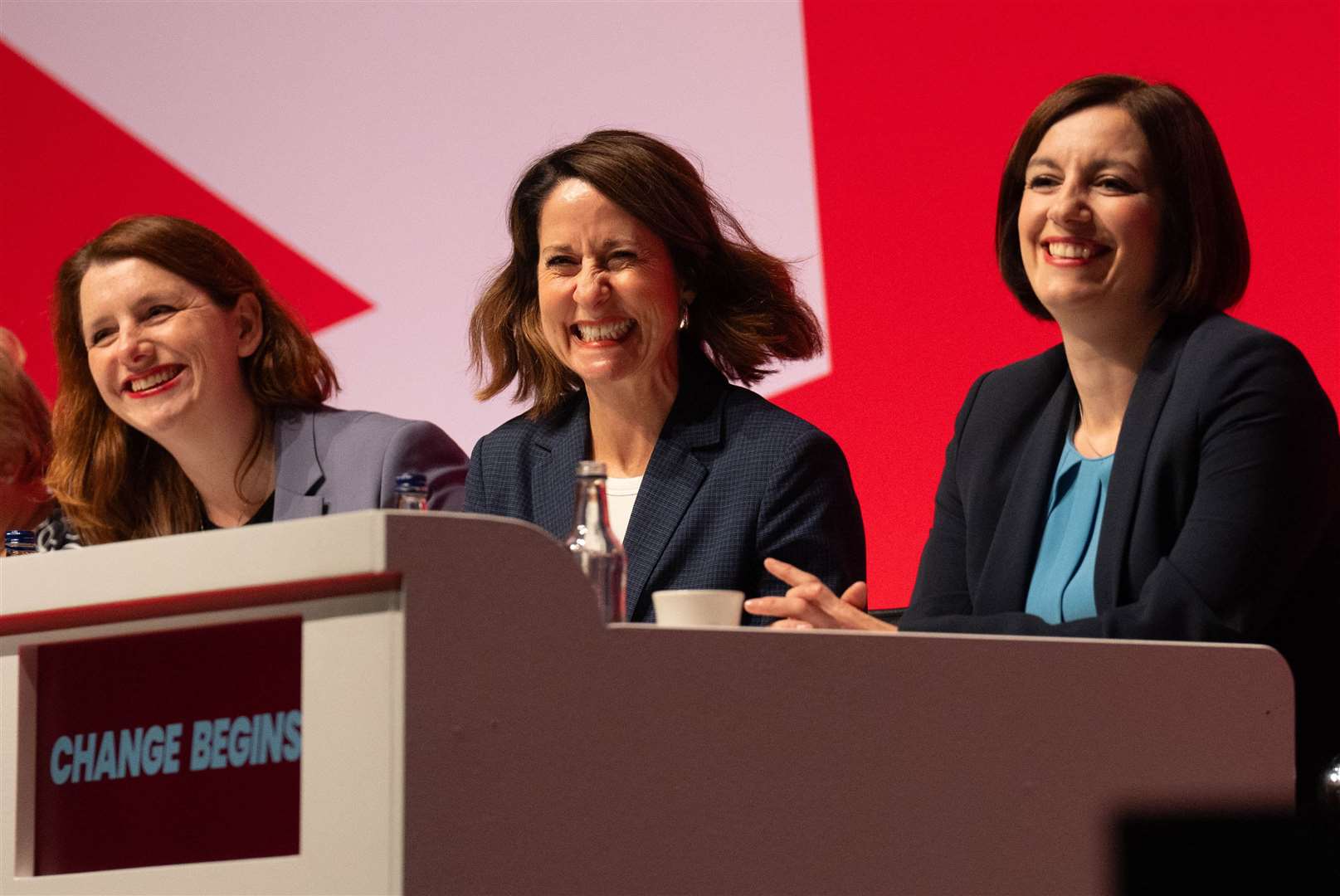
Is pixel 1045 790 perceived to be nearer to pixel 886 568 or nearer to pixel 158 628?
pixel 158 628

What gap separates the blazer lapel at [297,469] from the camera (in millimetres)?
2580

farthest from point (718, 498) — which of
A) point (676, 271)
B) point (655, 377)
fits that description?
point (676, 271)

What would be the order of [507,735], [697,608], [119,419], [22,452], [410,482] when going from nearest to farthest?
1. [507,735]
2. [697,608]
3. [410,482]
4. [119,419]
5. [22,452]

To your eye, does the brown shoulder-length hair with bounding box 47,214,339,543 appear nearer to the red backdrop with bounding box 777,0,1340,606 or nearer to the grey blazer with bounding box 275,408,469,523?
the grey blazer with bounding box 275,408,469,523

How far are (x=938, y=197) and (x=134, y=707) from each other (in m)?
2.01

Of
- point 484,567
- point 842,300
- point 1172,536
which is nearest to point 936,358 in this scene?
point 842,300

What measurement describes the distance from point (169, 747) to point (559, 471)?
1.27m

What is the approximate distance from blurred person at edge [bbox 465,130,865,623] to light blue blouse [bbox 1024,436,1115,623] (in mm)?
414

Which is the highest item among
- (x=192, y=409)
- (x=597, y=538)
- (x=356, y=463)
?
(x=192, y=409)

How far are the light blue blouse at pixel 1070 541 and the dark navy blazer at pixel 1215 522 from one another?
2 cm

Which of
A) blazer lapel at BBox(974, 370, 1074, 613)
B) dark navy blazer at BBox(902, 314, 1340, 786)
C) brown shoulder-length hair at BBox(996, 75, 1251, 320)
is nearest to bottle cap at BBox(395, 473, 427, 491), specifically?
dark navy blazer at BBox(902, 314, 1340, 786)

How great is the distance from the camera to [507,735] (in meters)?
1.10

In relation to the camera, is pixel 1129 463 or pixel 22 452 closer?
pixel 1129 463

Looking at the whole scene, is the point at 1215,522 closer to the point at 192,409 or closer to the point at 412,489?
the point at 412,489
